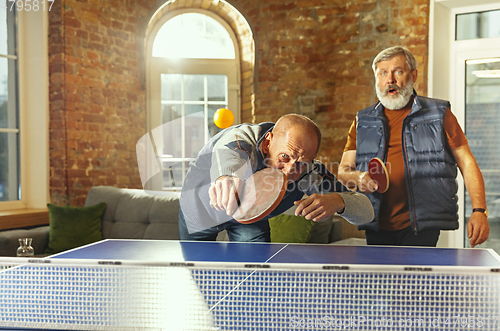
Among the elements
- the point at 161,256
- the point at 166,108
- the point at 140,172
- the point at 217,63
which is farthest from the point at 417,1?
the point at 161,256

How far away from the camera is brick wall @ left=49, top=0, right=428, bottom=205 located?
413 centimetres

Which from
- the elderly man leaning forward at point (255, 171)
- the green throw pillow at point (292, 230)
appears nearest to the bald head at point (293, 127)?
the elderly man leaning forward at point (255, 171)

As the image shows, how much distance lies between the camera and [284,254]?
1647 mm

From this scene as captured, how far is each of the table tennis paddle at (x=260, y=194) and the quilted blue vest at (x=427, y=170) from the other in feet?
2.50

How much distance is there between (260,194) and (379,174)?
0.83 meters

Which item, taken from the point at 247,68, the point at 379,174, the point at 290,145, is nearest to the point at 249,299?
the point at 290,145

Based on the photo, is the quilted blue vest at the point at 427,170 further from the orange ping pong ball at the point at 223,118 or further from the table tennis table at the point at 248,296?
the orange ping pong ball at the point at 223,118

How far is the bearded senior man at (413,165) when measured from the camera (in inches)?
83.4

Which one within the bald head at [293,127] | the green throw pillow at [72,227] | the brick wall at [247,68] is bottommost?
the green throw pillow at [72,227]

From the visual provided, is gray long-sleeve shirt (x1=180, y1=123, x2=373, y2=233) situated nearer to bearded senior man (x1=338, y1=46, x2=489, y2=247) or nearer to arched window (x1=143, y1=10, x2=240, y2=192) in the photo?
bearded senior man (x1=338, y1=46, x2=489, y2=247)

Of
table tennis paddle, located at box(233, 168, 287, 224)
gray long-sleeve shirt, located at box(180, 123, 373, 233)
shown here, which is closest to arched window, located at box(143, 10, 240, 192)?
gray long-sleeve shirt, located at box(180, 123, 373, 233)

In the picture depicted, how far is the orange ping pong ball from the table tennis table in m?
3.26

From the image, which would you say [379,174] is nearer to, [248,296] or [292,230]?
[292,230]

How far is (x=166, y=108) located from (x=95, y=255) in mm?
3444
